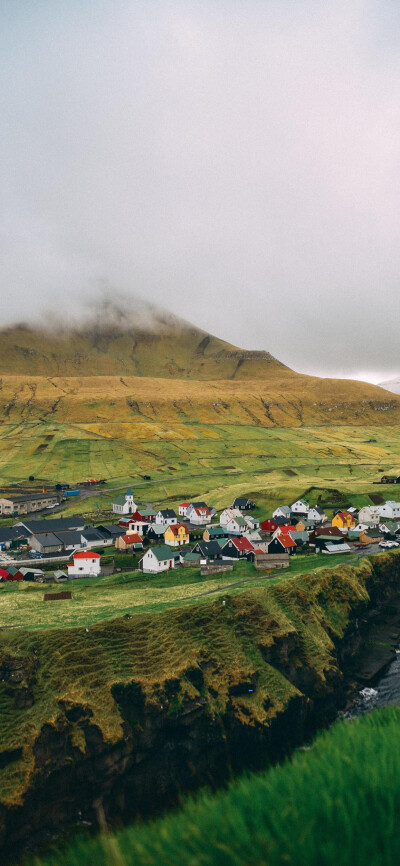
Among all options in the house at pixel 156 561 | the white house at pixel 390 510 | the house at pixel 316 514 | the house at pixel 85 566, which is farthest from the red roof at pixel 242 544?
the white house at pixel 390 510

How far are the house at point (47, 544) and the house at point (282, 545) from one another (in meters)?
45.3

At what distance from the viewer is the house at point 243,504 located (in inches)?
5182

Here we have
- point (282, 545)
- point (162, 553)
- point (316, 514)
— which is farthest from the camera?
point (316, 514)

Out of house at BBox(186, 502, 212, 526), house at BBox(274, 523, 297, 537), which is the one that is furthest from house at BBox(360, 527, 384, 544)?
house at BBox(186, 502, 212, 526)

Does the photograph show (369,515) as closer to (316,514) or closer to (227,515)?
(316,514)

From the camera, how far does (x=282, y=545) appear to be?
3612 inches

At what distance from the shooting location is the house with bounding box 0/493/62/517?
143 meters

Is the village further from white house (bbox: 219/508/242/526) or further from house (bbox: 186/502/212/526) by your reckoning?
white house (bbox: 219/508/242/526)

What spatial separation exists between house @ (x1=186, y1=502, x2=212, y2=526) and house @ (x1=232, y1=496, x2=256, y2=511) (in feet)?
28.5

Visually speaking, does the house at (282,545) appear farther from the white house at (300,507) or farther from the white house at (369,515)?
the white house at (300,507)

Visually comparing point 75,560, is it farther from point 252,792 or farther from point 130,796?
point 252,792

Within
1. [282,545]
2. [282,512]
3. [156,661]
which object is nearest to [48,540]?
[282,545]

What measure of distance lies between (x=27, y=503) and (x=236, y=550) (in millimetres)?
83462

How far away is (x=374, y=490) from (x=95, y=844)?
14324 cm
